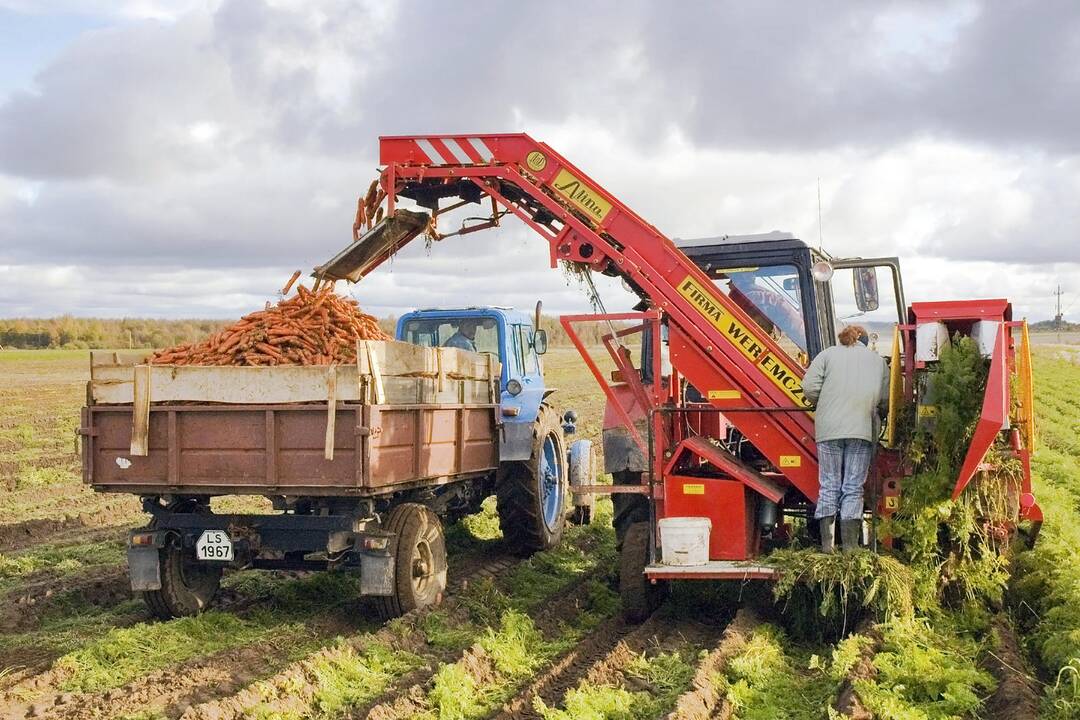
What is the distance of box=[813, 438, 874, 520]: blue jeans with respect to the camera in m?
7.24

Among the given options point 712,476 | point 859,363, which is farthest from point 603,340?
point 859,363

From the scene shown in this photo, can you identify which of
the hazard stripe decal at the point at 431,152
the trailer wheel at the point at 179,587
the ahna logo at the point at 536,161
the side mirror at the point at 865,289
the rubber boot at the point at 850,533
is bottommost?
the trailer wheel at the point at 179,587

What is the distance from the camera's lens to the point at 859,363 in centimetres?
731

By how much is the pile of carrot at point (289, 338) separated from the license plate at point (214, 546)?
47.5 inches

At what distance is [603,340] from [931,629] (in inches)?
115

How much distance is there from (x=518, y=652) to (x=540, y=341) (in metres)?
4.05

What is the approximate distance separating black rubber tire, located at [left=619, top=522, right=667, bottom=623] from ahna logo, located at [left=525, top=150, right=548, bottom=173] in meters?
2.83

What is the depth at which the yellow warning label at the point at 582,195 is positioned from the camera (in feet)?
27.3

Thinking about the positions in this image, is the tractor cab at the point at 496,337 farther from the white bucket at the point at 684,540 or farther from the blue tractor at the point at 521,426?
the white bucket at the point at 684,540

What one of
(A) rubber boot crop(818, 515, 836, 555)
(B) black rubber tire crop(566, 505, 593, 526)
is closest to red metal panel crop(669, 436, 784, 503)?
(A) rubber boot crop(818, 515, 836, 555)

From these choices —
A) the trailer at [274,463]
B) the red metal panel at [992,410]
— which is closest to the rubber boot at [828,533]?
the red metal panel at [992,410]

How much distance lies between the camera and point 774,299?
8.56 meters

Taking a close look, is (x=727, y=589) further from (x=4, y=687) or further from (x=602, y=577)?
(x=4, y=687)

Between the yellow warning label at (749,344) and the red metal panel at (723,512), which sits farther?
the yellow warning label at (749,344)
